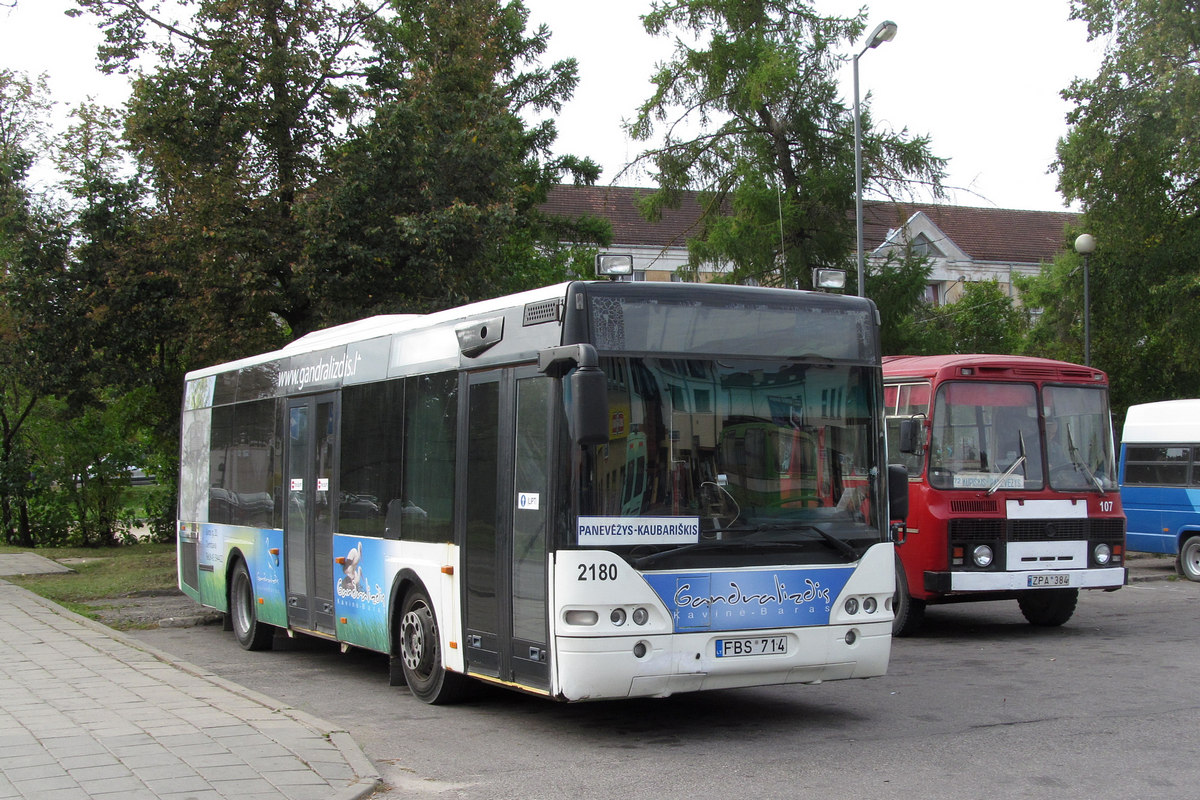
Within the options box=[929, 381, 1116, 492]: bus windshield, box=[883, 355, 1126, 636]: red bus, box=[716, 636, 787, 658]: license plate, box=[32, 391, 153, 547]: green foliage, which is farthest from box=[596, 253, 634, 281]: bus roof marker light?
box=[32, 391, 153, 547]: green foliage

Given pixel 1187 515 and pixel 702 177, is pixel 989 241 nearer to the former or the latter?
pixel 702 177

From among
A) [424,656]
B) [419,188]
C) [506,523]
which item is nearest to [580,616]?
[506,523]

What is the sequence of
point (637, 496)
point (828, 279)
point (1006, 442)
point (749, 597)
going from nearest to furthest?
point (637, 496), point (749, 597), point (828, 279), point (1006, 442)

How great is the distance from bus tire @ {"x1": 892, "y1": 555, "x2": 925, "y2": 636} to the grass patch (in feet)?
34.0

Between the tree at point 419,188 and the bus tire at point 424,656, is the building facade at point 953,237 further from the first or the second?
the bus tire at point 424,656

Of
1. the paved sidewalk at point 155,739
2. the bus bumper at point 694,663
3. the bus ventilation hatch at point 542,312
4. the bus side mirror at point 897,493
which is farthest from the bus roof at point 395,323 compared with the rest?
the paved sidewalk at point 155,739

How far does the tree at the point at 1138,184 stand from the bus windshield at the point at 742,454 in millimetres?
22823

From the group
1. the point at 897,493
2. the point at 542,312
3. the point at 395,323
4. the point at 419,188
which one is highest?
the point at 419,188

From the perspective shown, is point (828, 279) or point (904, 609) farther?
point (904, 609)

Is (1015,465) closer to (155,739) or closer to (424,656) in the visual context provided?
(424,656)

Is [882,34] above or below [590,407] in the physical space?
above

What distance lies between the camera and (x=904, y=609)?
1348cm

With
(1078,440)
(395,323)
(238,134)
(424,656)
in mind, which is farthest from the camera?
(238,134)

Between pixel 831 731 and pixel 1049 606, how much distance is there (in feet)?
22.9
